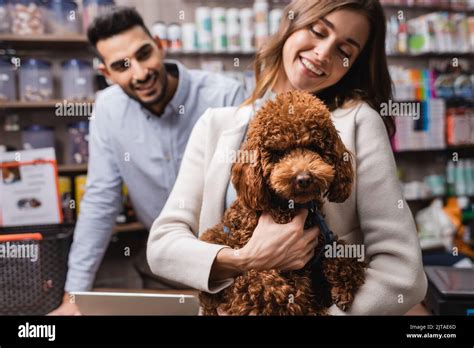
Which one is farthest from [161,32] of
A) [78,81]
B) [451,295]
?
[451,295]

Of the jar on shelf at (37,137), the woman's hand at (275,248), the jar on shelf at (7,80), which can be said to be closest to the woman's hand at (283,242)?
the woman's hand at (275,248)

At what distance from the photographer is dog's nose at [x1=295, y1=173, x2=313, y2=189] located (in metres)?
0.68

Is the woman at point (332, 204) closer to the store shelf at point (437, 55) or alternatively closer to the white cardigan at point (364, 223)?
the white cardigan at point (364, 223)

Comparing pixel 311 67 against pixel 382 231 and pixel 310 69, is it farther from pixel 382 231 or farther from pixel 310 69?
pixel 382 231

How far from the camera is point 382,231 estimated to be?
85 cm

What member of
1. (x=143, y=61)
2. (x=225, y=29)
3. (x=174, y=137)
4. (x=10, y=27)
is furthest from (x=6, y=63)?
(x=225, y=29)

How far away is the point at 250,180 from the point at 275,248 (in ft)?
0.54

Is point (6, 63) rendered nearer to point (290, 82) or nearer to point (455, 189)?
point (290, 82)

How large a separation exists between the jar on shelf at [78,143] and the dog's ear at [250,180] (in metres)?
0.60

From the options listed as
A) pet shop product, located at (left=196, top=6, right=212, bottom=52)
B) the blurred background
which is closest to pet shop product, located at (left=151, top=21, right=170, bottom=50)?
the blurred background

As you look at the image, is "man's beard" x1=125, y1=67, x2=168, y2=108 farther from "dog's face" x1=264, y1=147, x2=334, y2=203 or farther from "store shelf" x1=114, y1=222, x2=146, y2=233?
"dog's face" x1=264, y1=147, x2=334, y2=203

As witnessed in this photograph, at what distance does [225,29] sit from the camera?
1.47m

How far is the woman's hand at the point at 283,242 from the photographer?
31.1 inches
